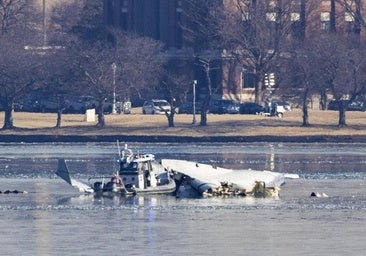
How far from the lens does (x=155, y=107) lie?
109m

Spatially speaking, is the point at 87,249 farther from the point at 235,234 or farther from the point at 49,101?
the point at 49,101

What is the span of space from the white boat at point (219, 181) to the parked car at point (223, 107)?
4754 cm

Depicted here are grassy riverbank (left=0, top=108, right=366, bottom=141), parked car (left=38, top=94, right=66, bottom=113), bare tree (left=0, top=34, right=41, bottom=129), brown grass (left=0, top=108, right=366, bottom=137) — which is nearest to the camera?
grassy riverbank (left=0, top=108, right=366, bottom=141)

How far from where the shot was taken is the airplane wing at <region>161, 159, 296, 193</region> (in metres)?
59.2

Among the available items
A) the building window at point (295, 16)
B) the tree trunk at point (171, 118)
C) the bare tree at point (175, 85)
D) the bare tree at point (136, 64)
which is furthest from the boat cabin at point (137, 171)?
the building window at point (295, 16)

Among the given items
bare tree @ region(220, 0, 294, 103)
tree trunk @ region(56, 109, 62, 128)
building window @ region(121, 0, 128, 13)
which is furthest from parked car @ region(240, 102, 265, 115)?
building window @ region(121, 0, 128, 13)

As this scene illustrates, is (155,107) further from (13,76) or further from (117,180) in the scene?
(117,180)

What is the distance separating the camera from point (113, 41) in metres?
112

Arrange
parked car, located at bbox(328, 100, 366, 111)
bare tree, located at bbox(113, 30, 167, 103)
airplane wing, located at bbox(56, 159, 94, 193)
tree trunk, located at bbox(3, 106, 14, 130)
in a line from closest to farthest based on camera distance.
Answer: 1. airplane wing, located at bbox(56, 159, 94, 193)
2. tree trunk, located at bbox(3, 106, 14, 130)
3. bare tree, located at bbox(113, 30, 167, 103)
4. parked car, located at bbox(328, 100, 366, 111)

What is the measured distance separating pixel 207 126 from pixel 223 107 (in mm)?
13316

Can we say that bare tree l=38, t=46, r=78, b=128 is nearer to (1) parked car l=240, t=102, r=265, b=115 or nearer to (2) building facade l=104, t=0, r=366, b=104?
(1) parked car l=240, t=102, r=265, b=115

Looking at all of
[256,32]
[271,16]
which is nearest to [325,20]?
[271,16]

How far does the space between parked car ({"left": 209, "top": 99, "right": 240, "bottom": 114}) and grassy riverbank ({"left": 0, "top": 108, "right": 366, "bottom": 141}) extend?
246 inches

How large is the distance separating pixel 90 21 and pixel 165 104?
40.9 ft
